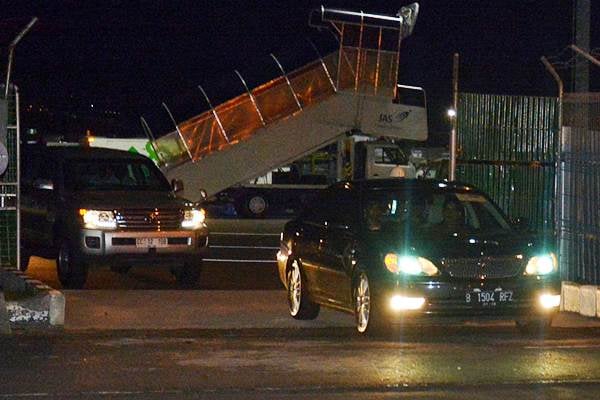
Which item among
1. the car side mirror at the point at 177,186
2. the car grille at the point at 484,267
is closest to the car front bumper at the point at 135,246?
the car side mirror at the point at 177,186

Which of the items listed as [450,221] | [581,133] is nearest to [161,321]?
[450,221]

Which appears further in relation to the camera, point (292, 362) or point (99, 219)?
point (99, 219)

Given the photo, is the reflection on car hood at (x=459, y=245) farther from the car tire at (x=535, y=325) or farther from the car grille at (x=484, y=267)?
the car tire at (x=535, y=325)

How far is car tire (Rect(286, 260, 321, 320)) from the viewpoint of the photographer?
14234mm

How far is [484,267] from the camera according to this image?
41.5 feet

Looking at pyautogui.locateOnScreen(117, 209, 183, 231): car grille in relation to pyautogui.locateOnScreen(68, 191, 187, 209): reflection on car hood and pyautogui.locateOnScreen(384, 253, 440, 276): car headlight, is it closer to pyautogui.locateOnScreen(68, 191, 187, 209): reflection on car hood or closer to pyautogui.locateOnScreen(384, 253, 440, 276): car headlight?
pyautogui.locateOnScreen(68, 191, 187, 209): reflection on car hood

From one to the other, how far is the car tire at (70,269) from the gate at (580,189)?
242 inches

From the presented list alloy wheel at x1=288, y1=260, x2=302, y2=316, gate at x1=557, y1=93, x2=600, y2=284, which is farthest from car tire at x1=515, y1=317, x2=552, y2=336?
alloy wheel at x1=288, y1=260, x2=302, y2=316

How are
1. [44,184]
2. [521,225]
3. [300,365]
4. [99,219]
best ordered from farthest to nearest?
[44,184] < [99,219] < [521,225] < [300,365]

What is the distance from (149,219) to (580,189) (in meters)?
5.50

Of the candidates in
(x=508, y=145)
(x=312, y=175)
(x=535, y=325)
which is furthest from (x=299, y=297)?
Answer: (x=312, y=175)

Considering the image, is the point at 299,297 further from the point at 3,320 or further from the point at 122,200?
the point at 122,200

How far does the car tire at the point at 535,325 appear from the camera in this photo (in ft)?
43.3

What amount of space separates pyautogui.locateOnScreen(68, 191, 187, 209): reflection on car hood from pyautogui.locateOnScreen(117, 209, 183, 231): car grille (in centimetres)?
9
